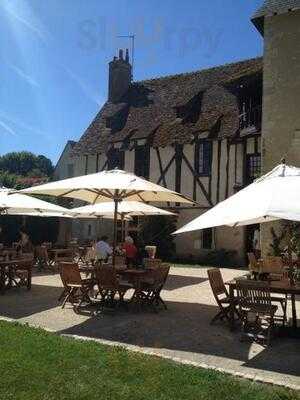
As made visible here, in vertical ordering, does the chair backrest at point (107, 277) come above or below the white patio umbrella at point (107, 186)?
below

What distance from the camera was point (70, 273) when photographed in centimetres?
900

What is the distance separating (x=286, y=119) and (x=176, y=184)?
22.0 feet

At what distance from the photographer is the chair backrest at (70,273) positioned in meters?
8.93

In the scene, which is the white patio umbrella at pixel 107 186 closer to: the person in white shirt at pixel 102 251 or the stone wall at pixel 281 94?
the person in white shirt at pixel 102 251

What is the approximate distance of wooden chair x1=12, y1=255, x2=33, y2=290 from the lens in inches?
433

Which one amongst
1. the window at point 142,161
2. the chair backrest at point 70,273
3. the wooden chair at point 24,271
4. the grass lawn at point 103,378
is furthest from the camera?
the window at point 142,161

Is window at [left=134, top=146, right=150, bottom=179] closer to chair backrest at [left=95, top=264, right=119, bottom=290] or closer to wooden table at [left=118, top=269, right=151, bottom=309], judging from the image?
wooden table at [left=118, top=269, right=151, bottom=309]

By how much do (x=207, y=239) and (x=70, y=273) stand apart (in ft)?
44.3

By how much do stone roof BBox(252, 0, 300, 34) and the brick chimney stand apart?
10795 mm

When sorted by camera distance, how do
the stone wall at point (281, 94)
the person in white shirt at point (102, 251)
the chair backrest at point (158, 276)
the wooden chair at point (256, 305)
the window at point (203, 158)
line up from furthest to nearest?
1. the window at point (203, 158)
2. the stone wall at point (281, 94)
3. the person in white shirt at point (102, 251)
4. the chair backrest at point (158, 276)
5. the wooden chair at point (256, 305)

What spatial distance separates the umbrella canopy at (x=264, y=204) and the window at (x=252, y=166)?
13.6 meters

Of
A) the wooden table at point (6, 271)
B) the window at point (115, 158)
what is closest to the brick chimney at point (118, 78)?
the window at point (115, 158)

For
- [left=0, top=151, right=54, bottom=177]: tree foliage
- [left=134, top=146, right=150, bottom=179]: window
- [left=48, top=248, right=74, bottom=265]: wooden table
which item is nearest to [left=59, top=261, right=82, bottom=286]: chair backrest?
[left=48, top=248, right=74, bottom=265]: wooden table

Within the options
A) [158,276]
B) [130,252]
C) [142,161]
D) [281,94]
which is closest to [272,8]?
[281,94]
